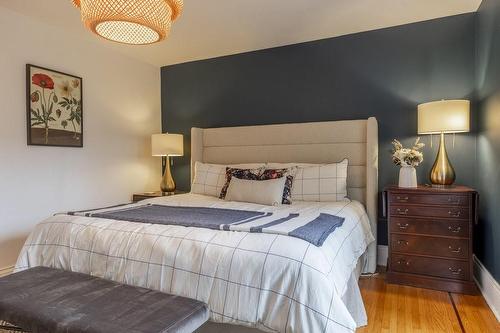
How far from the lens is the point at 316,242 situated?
152 cm

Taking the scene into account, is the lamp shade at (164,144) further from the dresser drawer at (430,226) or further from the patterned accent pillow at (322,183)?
the dresser drawer at (430,226)

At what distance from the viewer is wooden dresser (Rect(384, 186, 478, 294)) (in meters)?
2.43

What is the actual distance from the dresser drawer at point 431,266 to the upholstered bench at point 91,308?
1.92 meters

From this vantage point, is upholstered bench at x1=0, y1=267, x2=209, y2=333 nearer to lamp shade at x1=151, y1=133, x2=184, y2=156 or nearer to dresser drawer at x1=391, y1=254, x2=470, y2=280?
dresser drawer at x1=391, y1=254, x2=470, y2=280

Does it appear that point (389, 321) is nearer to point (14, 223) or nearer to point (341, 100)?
point (341, 100)

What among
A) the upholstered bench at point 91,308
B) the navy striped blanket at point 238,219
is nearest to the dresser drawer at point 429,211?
the navy striped blanket at point 238,219

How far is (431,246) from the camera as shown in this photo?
2.53 m

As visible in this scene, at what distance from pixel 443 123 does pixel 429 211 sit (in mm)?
719

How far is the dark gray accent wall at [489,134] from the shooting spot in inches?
88.0

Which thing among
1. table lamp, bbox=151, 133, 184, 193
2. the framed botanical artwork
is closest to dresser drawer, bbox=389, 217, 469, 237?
table lamp, bbox=151, 133, 184, 193

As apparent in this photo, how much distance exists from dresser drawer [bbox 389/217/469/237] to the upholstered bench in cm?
193

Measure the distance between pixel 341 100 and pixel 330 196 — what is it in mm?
1112

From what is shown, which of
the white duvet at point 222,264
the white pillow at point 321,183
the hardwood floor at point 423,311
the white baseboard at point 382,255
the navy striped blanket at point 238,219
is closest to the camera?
the white duvet at point 222,264

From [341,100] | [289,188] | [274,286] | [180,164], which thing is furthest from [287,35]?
[274,286]
